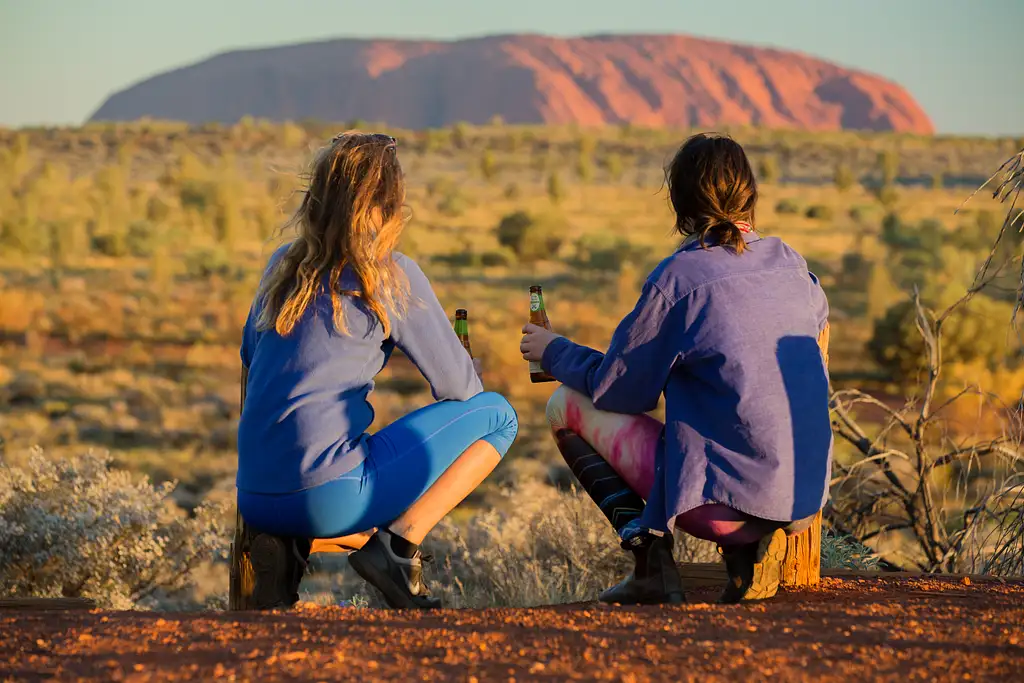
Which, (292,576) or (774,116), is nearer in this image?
(292,576)

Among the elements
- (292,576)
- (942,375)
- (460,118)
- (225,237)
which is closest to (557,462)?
(942,375)

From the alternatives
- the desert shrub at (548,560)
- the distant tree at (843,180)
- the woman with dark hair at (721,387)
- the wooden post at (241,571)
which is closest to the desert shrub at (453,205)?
the distant tree at (843,180)

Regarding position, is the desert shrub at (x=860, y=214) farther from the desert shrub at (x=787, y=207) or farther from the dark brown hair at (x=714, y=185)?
the dark brown hair at (x=714, y=185)

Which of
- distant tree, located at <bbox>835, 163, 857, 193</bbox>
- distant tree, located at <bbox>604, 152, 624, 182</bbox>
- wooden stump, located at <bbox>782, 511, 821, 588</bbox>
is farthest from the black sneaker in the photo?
distant tree, located at <bbox>604, 152, 624, 182</bbox>

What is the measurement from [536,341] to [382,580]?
948 mm

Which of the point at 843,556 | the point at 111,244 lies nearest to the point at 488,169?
the point at 111,244

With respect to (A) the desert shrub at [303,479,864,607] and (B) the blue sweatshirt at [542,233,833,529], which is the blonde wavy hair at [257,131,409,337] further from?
(A) the desert shrub at [303,479,864,607]

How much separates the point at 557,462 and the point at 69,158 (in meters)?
41.4

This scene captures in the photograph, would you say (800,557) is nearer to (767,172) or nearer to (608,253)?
(608,253)

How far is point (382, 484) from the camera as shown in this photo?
390 cm

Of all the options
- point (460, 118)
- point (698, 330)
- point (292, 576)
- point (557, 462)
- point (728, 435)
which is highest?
point (460, 118)

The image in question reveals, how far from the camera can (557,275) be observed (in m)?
24.6

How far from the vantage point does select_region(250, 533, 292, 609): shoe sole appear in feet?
13.0

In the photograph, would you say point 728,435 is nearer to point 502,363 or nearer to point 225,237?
point 502,363
